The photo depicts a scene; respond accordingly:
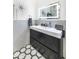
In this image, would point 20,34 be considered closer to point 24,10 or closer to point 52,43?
point 24,10

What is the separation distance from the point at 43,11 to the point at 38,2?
0.61m

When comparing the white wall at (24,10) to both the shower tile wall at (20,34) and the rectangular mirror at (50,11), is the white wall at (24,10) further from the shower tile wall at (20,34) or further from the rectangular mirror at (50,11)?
the rectangular mirror at (50,11)

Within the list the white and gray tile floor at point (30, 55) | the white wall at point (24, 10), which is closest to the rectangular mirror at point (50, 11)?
the white wall at point (24, 10)

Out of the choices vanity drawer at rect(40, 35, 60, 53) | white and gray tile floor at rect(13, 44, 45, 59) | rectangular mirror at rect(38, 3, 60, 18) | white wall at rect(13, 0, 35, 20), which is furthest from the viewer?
white wall at rect(13, 0, 35, 20)

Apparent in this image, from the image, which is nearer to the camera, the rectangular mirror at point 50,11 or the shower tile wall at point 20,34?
the rectangular mirror at point 50,11

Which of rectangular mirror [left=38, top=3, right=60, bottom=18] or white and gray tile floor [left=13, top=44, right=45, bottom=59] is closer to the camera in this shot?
rectangular mirror [left=38, top=3, right=60, bottom=18]

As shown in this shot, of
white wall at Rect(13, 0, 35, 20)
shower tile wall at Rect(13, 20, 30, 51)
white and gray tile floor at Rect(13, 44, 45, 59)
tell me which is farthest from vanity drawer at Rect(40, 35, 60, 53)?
white wall at Rect(13, 0, 35, 20)

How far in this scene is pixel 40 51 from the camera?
9.24ft

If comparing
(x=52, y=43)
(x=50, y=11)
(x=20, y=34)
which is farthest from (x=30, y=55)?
(x=50, y=11)

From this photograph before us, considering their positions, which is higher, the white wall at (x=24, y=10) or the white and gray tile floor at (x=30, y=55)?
the white wall at (x=24, y=10)

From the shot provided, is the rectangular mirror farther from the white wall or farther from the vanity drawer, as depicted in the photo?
the vanity drawer

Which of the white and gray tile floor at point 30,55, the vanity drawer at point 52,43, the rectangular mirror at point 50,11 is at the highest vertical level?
the rectangular mirror at point 50,11

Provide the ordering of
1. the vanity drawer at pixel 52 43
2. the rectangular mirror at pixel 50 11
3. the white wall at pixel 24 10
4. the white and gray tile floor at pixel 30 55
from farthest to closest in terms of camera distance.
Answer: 1. the white wall at pixel 24 10
2. the white and gray tile floor at pixel 30 55
3. the rectangular mirror at pixel 50 11
4. the vanity drawer at pixel 52 43
